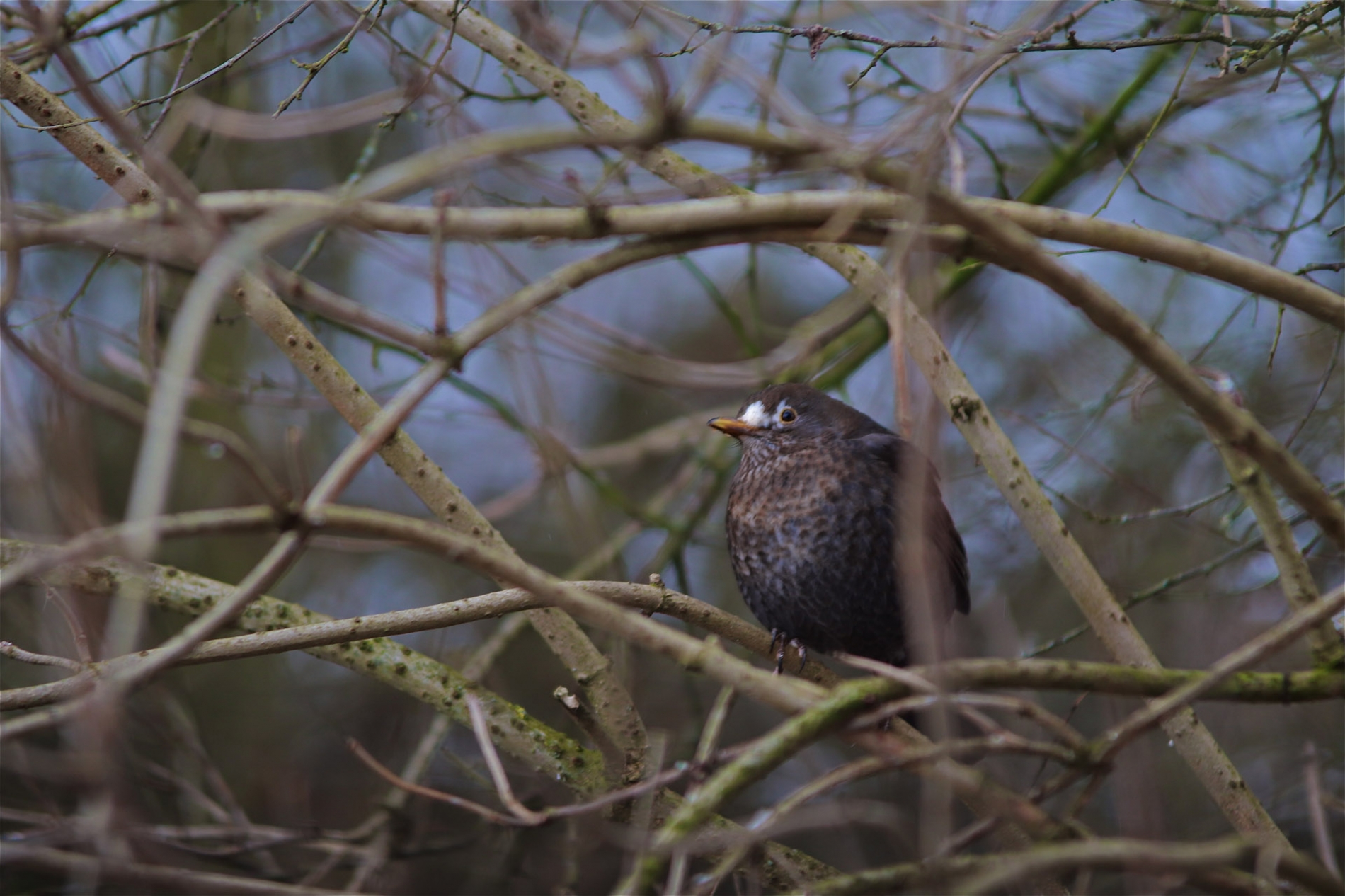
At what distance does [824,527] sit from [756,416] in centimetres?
51

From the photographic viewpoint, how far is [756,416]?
12.6 ft

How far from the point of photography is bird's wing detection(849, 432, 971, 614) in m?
3.49

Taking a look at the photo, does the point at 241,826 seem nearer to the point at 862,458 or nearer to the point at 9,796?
the point at 9,796

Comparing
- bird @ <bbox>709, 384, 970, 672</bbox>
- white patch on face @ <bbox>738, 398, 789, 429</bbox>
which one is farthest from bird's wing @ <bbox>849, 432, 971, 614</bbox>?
white patch on face @ <bbox>738, 398, 789, 429</bbox>

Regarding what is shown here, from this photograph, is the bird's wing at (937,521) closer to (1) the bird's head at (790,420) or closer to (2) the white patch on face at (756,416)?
(1) the bird's head at (790,420)

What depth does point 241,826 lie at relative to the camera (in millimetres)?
3336

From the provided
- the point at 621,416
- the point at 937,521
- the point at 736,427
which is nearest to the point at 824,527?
the point at 937,521

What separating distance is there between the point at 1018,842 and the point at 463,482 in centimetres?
403

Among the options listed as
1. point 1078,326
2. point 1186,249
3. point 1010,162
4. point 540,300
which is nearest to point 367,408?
point 540,300

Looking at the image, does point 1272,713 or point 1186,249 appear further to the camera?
point 1272,713

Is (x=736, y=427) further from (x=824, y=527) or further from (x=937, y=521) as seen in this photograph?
(x=937, y=521)

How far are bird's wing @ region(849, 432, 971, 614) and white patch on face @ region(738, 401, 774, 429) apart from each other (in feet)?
0.99

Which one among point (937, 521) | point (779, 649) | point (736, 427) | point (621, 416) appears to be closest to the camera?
point (779, 649)

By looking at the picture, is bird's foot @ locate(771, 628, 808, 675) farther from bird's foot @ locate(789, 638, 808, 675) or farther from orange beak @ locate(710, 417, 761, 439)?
orange beak @ locate(710, 417, 761, 439)
